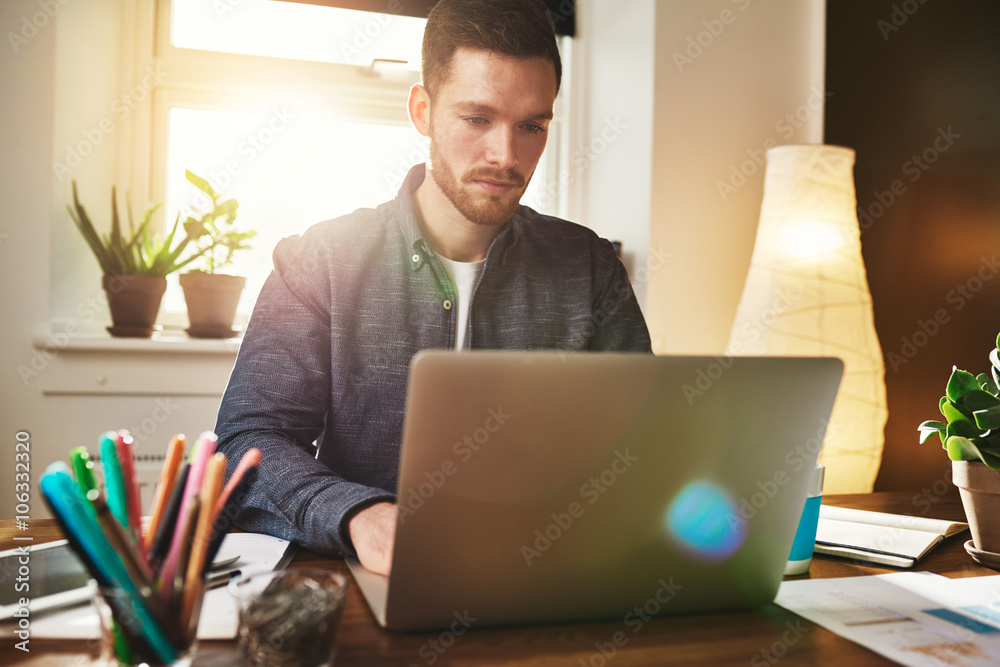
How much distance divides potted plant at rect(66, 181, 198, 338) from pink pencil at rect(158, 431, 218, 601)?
154cm

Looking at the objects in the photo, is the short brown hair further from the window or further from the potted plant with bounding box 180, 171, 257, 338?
the window

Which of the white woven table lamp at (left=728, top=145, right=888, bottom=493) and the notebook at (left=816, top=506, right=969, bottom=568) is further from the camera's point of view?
the white woven table lamp at (left=728, top=145, right=888, bottom=493)

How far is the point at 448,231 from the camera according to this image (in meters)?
1.33

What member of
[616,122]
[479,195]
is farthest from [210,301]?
[616,122]

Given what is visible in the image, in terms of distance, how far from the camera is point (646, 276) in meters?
2.08

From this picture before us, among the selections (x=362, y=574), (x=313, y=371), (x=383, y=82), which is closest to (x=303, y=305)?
(x=313, y=371)

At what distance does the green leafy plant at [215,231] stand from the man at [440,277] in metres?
0.80

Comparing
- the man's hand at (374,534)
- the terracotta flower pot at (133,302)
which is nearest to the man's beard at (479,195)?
the man's hand at (374,534)

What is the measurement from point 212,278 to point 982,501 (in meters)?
1.75

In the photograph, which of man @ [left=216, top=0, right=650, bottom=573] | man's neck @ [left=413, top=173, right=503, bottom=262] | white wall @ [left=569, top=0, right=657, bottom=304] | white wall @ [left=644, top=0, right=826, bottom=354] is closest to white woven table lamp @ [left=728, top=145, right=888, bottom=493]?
white wall @ [left=644, top=0, right=826, bottom=354]

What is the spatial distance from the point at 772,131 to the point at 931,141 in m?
0.53

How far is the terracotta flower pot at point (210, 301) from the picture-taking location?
1916 millimetres

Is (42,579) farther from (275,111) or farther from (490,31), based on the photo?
(275,111)

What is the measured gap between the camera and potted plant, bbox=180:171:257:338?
1.91 meters
